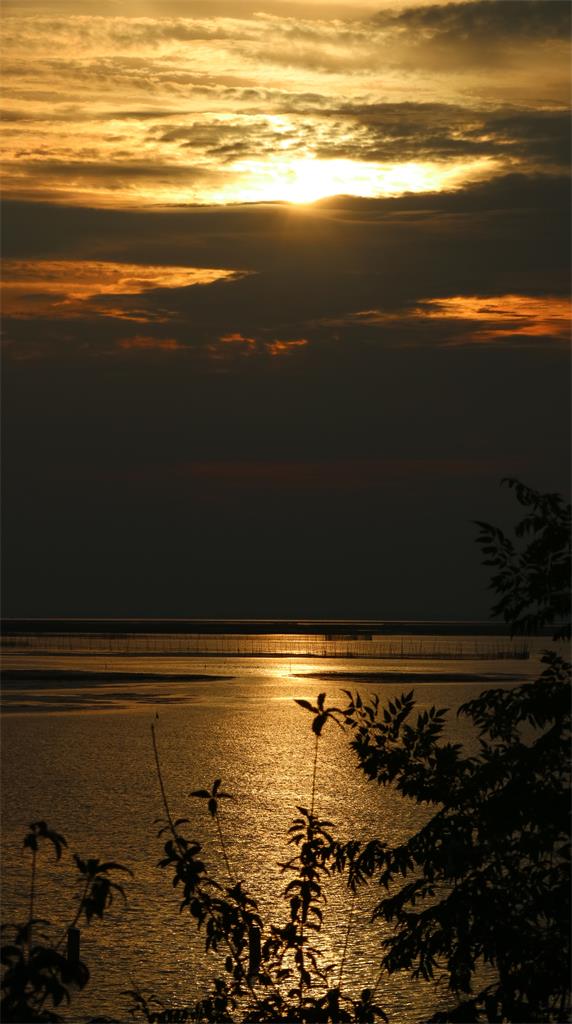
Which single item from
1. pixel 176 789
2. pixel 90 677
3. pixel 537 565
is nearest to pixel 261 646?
pixel 90 677

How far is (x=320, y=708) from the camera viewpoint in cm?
1002

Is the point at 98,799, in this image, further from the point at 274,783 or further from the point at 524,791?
the point at 524,791

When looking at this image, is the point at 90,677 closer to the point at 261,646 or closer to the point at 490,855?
the point at 261,646

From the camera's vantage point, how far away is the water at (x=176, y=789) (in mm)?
23375

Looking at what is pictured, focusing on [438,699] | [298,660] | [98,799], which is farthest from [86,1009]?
[298,660]

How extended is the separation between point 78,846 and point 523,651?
360 feet

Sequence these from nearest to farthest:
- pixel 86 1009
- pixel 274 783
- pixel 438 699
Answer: pixel 86 1009 < pixel 274 783 < pixel 438 699

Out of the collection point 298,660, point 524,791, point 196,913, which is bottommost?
point 196,913

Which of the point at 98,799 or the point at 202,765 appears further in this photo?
the point at 202,765

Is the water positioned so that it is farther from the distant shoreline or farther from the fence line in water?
the fence line in water

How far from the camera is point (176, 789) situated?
4284 cm

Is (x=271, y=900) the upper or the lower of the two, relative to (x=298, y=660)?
lower

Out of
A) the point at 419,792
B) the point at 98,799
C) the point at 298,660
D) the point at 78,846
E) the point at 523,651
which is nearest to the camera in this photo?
the point at 419,792

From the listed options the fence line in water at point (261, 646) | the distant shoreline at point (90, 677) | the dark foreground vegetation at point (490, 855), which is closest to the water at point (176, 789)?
the distant shoreline at point (90, 677)
